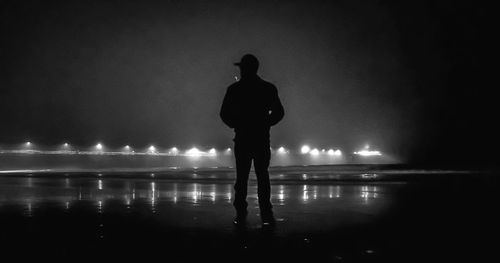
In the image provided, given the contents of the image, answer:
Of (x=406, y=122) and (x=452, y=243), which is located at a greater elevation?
(x=406, y=122)

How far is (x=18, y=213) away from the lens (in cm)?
651

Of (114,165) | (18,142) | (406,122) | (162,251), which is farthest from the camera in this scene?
(406,122)

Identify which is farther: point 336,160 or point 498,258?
point 336,160

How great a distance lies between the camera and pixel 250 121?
700 cm

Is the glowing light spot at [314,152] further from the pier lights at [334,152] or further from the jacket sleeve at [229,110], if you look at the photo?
the jacket sleeve at [229,110]

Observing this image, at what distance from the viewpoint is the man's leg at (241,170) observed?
6918 mm

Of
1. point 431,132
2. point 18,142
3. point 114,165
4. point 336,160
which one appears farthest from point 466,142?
point 18,142

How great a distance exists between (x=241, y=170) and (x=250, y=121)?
2.18 feet

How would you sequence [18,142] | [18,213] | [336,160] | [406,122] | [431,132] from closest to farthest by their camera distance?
1. [18,213]
2. [18,142]
3. [431,132]
4. [406,122]
5. [336,160]

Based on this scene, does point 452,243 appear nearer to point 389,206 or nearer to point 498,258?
point 498,258

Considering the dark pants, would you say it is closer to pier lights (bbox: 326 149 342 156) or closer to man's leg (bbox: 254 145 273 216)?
man's leg (bbox: 254 145 273 216)

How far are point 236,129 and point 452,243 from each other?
3468 mm

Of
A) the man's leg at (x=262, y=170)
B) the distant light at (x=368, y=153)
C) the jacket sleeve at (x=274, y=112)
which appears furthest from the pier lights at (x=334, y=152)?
the man's leg at (x=262, y=170)

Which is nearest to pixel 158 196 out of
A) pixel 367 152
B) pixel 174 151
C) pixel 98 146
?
pixel 98 146
